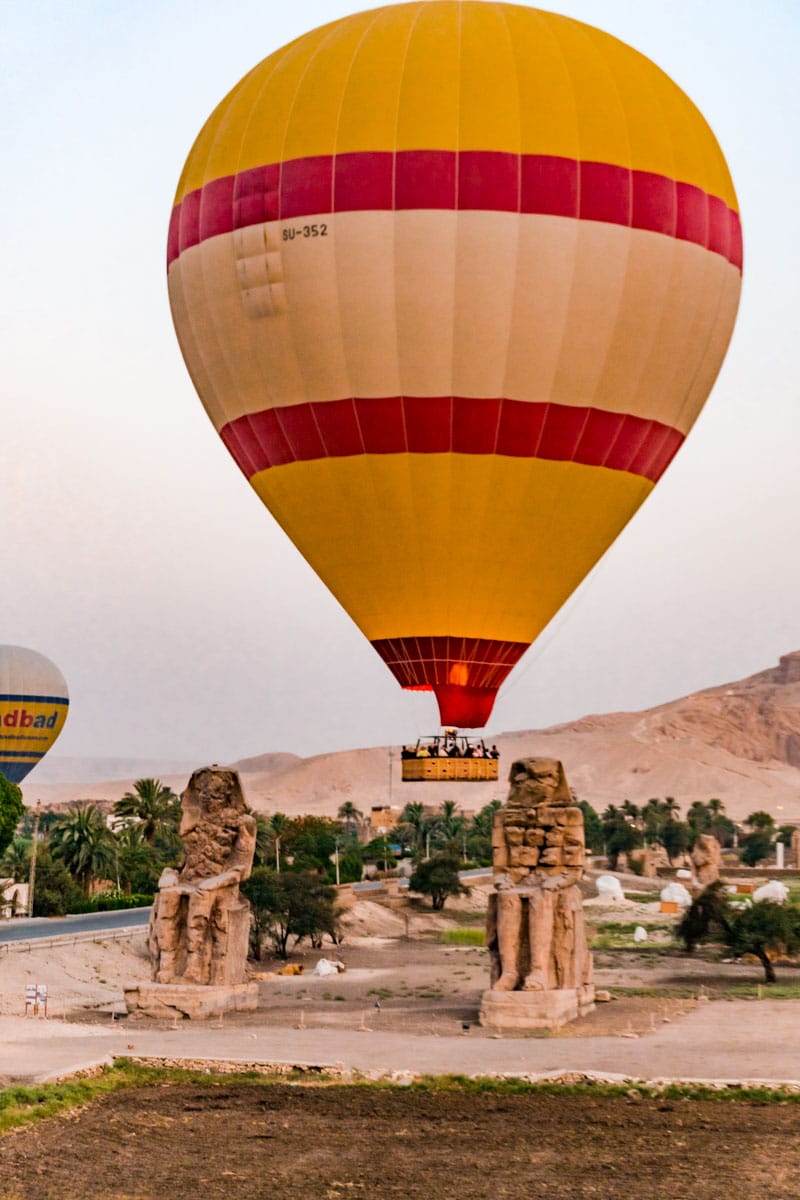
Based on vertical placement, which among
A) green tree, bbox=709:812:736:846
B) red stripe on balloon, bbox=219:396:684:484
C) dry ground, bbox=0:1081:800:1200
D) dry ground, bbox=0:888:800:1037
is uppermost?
red stripe on balloon, bbox=219:396:684:484

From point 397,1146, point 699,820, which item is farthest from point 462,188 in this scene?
point 699,820

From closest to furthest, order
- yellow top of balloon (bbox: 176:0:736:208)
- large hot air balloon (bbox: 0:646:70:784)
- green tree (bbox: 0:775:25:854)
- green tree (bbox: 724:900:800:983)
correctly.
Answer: yellow top of balloon (bbox: 176:0:736:208) → green tree (bbox: 724:900:800:983) → green tree (bbox: 0:775:25:854) → large hot air balloon (bbox: 0:646:70:784)

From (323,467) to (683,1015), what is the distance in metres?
14.8

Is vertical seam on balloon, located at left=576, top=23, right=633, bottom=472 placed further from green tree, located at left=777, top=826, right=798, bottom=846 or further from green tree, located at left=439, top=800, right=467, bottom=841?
green tree, located at left=777, top=826, right=798, bottom=846

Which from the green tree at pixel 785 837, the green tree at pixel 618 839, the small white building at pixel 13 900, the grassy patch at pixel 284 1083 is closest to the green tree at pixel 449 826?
the green tree at pixel 618 839

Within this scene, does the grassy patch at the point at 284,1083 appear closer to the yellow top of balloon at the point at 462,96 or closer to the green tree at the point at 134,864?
the yellow top of balloon at the point at 462,96

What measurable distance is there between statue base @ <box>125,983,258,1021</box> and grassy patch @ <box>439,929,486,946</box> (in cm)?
3174

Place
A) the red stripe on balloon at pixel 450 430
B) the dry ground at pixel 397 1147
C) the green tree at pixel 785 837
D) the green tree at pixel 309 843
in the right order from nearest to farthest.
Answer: the dry ground at pixel 397 1147 → the red stripe on balloon at pixel 450 430 → the green tree at pixel 309 843 → the green tree at pixel 785 837

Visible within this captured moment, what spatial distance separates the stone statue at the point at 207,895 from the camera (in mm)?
36094

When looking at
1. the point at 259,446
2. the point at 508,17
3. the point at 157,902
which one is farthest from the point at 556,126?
the point at 157,902

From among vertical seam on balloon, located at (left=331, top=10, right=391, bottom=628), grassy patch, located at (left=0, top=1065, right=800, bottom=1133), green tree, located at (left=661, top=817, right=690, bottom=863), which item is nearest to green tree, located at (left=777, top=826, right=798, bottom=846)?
green tree, located at (left=661, top=817, right=690, bottom=863)

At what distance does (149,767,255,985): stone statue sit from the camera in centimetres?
3609

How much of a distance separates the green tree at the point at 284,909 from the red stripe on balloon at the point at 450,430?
25.4m

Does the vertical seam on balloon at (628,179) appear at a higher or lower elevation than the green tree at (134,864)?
higher
